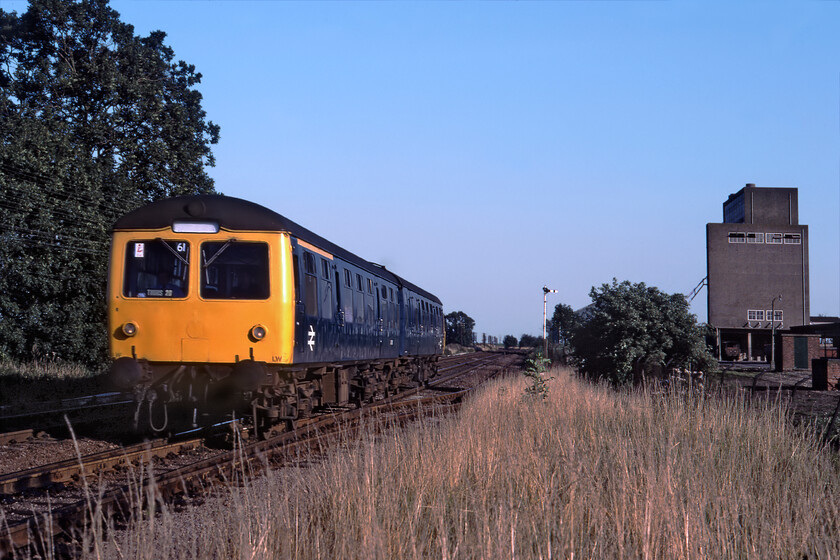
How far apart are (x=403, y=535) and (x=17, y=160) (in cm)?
2181

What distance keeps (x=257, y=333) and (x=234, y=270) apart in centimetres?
90

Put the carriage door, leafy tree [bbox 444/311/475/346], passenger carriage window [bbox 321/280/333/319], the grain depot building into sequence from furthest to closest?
1. leafy tree [bbox 444/311/475/346]
2. the grain depot building
3. passenger carriage window [bbox 321/280/333/319]
4. the carriage door

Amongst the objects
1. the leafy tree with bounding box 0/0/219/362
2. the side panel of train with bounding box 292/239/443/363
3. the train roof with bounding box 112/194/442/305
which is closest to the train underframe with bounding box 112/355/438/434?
the side panel of train with bounding box 292/239/443/363

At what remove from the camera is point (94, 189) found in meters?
25.8

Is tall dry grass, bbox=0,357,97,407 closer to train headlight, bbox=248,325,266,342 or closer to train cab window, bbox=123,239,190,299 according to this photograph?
train cab window, bbox=123,239,190,299

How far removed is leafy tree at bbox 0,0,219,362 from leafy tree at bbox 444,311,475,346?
73.4 metres

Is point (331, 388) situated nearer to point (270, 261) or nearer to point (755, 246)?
point (270, 261)

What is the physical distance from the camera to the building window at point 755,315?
189 feet

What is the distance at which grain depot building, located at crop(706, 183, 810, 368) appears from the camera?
57500 mm

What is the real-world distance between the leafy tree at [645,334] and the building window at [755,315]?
34.8 meters

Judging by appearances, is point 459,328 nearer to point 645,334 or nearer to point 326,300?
point 645,334

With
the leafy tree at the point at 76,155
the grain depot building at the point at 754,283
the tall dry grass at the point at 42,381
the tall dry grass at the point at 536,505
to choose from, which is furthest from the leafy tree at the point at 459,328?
the tall dry grass at the point at 536,505

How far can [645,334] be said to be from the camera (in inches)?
986

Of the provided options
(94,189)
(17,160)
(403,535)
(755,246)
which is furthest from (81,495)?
(755,246)
